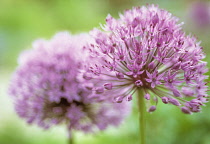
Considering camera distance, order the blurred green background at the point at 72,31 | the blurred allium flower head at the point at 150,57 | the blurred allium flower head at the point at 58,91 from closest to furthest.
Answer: the blurred allium flower head at the point at 150,57, the blurred allium flower head at the point at 58,91, the blurred green background at the point at 72,31

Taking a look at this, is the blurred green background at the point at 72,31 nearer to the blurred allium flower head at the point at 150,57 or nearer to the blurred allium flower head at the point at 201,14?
the blurred allium flower head at the point at 201,14

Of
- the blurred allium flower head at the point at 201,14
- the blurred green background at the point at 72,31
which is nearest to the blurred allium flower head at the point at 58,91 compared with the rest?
the blurred green background at the point at 72,31

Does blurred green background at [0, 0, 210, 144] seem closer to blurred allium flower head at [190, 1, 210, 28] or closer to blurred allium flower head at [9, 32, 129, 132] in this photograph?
blurred allium flower head at [190, 1, 210, 28]

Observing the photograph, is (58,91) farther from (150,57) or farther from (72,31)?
(72,31)

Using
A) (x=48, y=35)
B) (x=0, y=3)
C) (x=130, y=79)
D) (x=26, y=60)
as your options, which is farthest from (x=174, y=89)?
(x=0, y=3)

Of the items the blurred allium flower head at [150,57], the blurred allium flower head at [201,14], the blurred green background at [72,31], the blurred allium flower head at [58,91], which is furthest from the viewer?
the blurred allium flower head at [201,14]

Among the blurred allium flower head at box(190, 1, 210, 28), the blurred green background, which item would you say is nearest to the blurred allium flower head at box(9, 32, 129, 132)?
the blurred green background

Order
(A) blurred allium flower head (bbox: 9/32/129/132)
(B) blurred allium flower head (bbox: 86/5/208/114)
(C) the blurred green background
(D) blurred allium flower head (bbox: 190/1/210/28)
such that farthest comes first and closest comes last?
(D) blurred allium flower head (bbox: 190/1/210/28) → (C) the blurred green background → (A) blurred allium flower head (bbox: 9/32/129/132) → (B) blurred allium flower head (bbox: 86/5/208/114)

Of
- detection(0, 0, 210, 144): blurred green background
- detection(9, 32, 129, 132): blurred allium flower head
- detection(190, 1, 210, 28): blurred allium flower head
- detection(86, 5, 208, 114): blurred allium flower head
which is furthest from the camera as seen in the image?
detection(190, 1, 210, 28): blurred allium flower head
